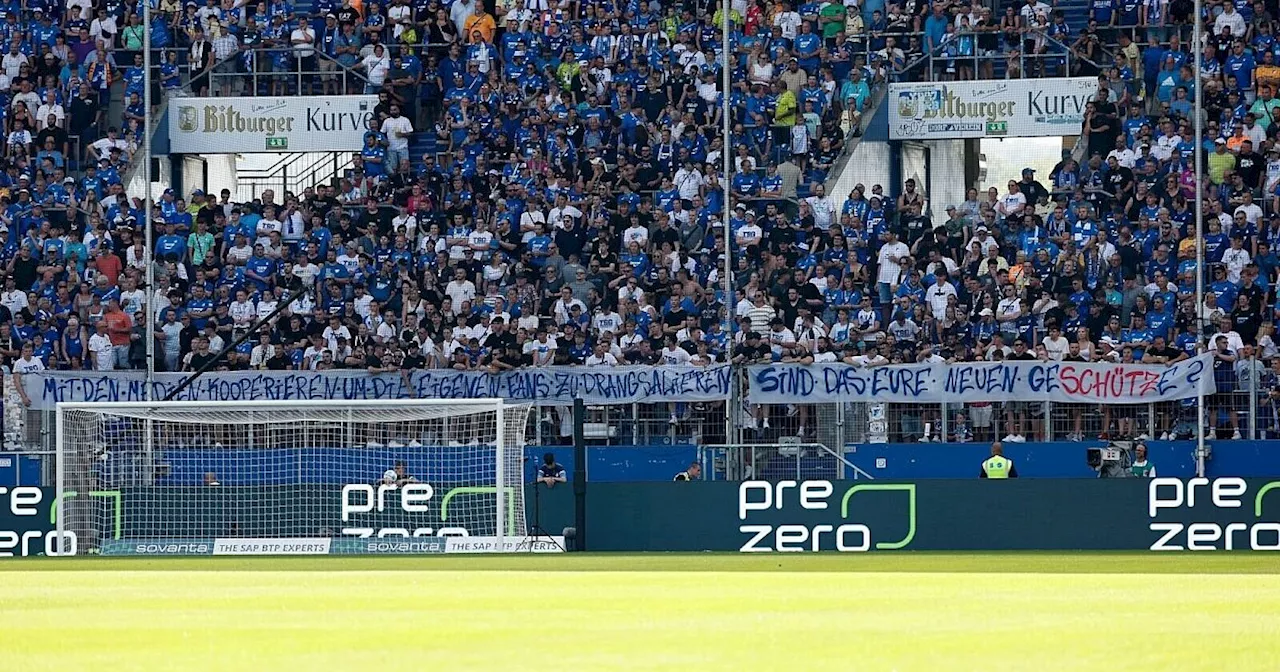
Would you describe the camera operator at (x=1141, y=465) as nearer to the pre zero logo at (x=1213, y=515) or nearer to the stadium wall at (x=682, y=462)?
the stadium wall at (x=682, y=462)

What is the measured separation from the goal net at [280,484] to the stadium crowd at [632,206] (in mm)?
2138

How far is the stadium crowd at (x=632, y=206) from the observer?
28609 mm

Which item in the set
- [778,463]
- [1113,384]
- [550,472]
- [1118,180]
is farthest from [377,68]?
[1113,384]

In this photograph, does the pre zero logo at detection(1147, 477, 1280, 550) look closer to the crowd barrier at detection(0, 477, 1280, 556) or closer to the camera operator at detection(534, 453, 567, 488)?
the crowd barrier at detection(0, 477, 1280, 556)

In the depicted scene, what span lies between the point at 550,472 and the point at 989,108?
10207 millimetres

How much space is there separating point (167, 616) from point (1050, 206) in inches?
806

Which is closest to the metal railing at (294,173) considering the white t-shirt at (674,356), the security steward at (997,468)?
the white t-shirt at (674,356)

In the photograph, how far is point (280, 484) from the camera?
2634 cm

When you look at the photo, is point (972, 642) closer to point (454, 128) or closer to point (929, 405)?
point (929, 405)

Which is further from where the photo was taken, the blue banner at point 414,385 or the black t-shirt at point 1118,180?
the black t-shirt at point 1118,180

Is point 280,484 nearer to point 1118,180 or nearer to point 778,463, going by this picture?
point 778,463

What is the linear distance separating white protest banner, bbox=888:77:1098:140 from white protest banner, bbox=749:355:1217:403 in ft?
22.2

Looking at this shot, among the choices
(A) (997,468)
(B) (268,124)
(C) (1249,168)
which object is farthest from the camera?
(B) (268,124)

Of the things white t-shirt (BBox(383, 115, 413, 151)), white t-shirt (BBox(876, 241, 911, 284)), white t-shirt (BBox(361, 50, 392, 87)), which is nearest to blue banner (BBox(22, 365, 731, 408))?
white t-shirt (BBox(876, 241, 911, 284))
